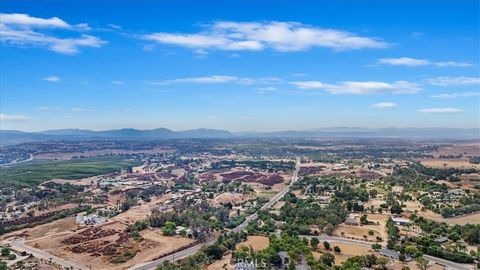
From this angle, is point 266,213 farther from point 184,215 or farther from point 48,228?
point 48,228

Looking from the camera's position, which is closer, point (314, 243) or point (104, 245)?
point (314, 243)

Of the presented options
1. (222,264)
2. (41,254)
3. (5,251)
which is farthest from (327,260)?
(5,251)

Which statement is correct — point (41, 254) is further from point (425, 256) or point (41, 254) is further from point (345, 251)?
point (425, 256)

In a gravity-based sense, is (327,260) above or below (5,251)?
above

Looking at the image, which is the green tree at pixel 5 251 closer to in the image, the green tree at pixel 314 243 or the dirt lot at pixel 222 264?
the dirt lot at pixel 222 264

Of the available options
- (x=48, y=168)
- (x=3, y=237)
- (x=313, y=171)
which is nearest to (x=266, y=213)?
(x=3, y=237)

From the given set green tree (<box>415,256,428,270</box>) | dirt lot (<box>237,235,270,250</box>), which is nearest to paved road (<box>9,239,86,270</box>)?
dirt lot (<box>237,235,270,250</box>)

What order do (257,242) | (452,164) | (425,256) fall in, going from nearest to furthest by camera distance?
(425,256) < (257,242) < (452,164)
